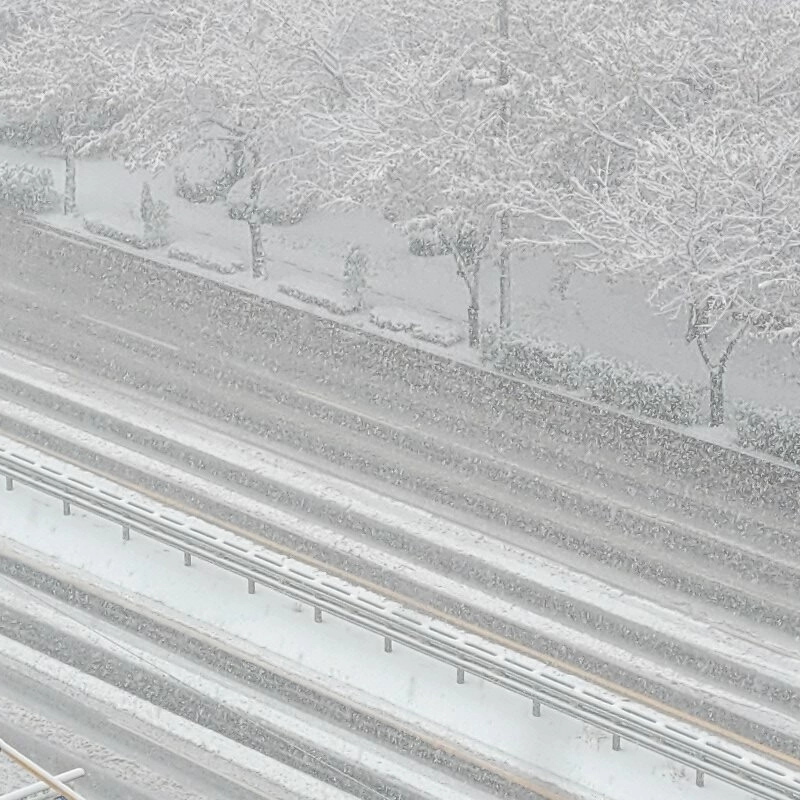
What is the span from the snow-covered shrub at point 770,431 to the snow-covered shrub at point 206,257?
12.3 metres

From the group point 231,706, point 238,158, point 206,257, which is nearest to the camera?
point 231,706

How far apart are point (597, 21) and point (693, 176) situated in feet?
17.9

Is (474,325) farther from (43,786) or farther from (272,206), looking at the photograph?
(43,786)

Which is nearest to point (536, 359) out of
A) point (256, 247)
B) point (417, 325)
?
point (417, 325)

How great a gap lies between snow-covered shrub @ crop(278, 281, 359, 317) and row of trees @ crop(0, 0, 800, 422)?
1395mm

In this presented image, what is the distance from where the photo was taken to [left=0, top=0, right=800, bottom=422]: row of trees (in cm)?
2759

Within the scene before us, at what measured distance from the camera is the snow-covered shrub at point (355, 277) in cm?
3344

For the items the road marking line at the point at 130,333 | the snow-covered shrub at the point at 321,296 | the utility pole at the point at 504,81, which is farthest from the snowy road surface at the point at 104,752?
the snow-covered shrub at the point at 321,296

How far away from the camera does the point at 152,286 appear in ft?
113

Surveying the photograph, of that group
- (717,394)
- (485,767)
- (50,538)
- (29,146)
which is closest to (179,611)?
(50,538)

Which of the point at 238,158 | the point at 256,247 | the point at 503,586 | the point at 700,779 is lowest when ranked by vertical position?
the point at 700,779

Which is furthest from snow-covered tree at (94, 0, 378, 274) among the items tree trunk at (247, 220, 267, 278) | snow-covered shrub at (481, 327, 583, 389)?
snow-covered shrub at (481, 327, 583, 389)

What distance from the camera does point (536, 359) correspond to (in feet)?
101

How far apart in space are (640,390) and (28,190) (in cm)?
1685
